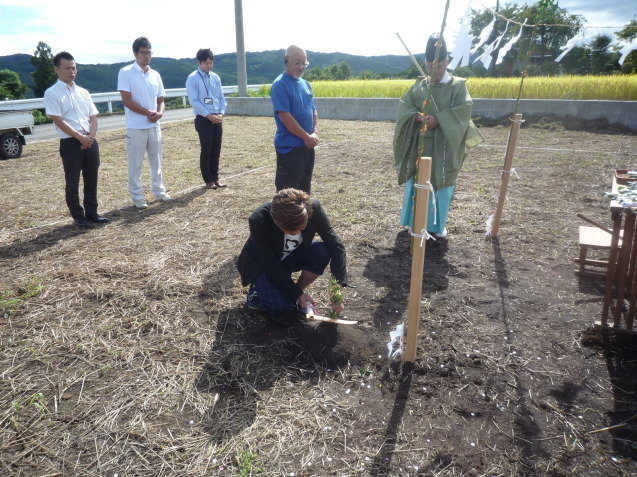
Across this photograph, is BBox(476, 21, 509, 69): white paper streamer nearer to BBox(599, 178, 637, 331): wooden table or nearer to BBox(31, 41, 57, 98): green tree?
BBox(599, 178, 637, 331): wooden table

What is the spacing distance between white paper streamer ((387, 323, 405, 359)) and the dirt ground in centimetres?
6

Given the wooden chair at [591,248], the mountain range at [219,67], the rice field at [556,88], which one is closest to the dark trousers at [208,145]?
the wooden chair at [591,248]

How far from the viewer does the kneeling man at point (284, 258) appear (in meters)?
2.91

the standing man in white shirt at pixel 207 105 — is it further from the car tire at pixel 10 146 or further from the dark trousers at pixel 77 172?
the car tire at pixel 10 146

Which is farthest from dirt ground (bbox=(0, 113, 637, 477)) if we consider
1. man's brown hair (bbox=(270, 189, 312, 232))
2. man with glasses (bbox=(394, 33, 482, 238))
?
man's brown hair (bbox=(270, 189, 312, 232))

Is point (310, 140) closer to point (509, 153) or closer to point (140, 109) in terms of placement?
point (509, 153)

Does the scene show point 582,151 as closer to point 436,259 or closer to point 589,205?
point 589,205

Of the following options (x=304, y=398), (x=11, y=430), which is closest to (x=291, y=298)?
(x=304, y=398)

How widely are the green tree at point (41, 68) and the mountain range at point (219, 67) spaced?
1503mm

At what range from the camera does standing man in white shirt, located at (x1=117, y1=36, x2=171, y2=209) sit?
17.4 ft

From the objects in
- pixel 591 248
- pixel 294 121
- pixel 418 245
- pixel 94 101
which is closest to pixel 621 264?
pixel 591 248

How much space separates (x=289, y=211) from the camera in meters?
2.62

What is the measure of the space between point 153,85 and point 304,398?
4.58 metres

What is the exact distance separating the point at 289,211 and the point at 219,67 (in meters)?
65.5
